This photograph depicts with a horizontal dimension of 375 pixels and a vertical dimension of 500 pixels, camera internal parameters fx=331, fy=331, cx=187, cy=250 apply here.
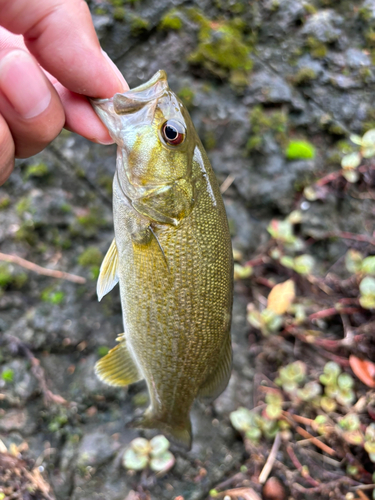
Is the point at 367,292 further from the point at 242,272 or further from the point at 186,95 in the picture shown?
the point at 186,95

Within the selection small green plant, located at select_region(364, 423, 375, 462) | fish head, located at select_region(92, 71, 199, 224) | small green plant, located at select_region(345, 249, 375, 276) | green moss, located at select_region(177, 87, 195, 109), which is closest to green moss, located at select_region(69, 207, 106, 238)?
green moss, located at select_region(177, 87, 195, 109)

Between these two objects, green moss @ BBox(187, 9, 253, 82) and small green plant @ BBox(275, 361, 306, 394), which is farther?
green moss @ BBox(187, 9, 253, 82)

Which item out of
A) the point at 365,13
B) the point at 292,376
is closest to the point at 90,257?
the point at 292,376

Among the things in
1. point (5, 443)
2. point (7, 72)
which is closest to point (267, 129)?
point (7, 72)

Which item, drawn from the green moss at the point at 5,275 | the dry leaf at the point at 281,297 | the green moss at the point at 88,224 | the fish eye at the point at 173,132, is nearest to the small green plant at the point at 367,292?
the dry leaf at the point at 281,297

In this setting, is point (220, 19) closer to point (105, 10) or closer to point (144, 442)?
point (105, 10)

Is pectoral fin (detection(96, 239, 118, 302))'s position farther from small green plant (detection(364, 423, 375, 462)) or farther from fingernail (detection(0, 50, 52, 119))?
small green plant (detection(364, 423, 375, 462))

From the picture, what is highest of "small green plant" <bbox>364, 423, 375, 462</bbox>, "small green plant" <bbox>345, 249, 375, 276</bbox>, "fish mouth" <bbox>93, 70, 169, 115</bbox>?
"fish mouth" <bbox>93, 70, 169, 115</bbox>
